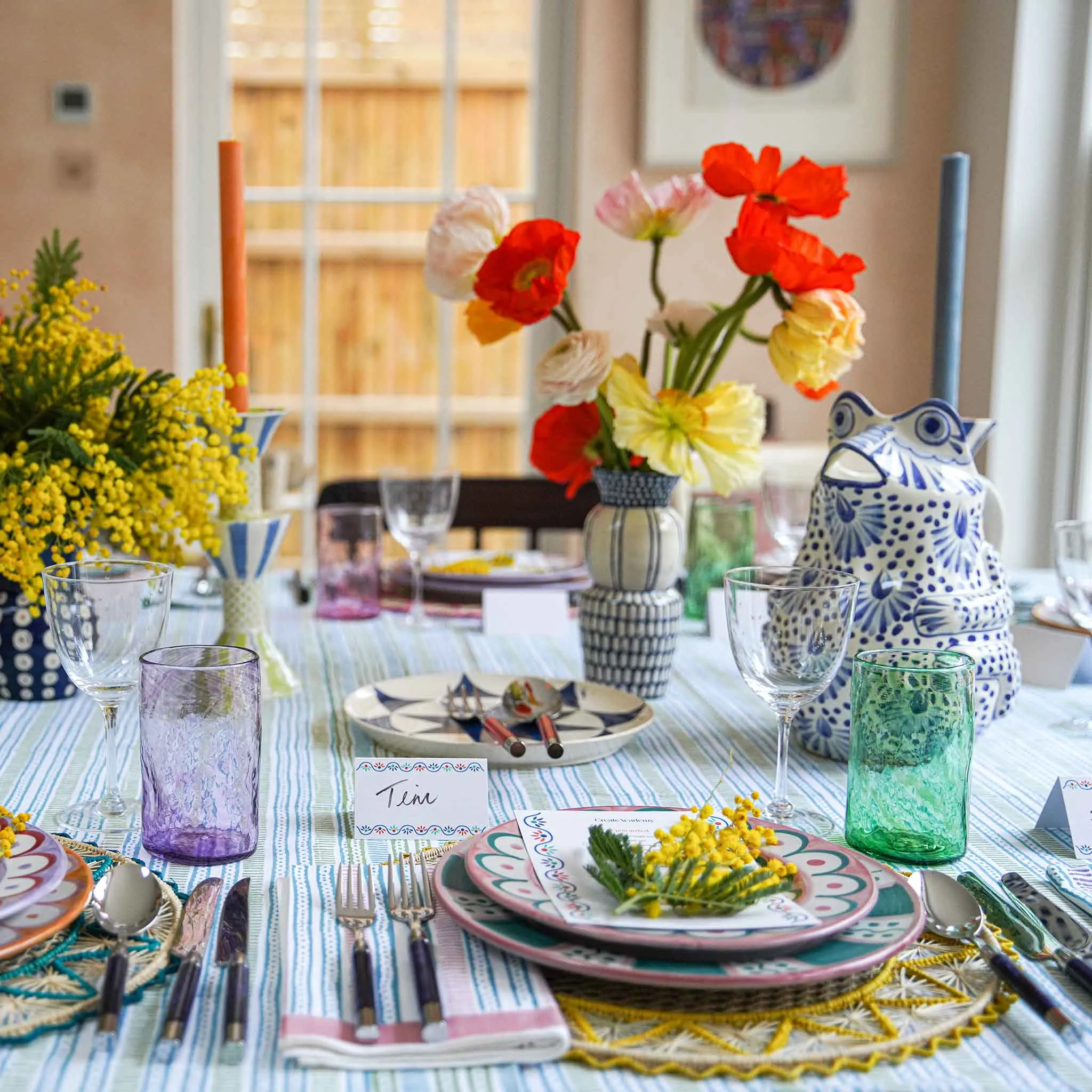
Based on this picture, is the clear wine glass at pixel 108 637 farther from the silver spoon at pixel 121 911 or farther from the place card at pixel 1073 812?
the place card at pixel 1073 812

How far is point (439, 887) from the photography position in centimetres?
67

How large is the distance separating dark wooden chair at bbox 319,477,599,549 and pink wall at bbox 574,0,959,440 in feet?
3.59

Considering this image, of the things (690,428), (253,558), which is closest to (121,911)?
(253,558)

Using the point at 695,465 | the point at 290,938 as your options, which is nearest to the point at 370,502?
the point at 695,465

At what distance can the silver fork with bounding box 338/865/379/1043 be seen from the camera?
0.56m

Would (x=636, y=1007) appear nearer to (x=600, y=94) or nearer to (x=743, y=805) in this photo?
(x=743, y=805)

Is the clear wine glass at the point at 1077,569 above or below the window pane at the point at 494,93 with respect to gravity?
below

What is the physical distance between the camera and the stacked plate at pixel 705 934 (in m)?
0.58

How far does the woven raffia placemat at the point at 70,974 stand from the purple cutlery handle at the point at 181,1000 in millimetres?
22

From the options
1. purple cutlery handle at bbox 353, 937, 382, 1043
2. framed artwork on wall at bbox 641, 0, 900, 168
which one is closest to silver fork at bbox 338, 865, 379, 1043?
purple cutlery handle at bbox 353, 937, 382, 1043

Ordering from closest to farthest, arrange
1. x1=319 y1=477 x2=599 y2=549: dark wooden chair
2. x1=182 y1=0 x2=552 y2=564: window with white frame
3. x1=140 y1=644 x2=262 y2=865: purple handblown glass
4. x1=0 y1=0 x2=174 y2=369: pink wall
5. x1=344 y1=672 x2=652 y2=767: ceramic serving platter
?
1. x1=140 y1=644 x2=262 y2=865: purple handblown glass
2. x1=344 y1=672 x2=652 y2=767: ceramic serving platter
3. x1=319 y1=477 x2=599 y2=549: dark wooden chair
4. x1=0 y1=0 x2=174 y2=369: pink wall
5. x1=182 y1=0 x2=552 y2=564: window with white frame

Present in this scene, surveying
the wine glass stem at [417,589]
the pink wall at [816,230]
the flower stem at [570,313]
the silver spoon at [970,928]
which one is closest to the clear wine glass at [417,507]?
the wine glass stem at [417,589]

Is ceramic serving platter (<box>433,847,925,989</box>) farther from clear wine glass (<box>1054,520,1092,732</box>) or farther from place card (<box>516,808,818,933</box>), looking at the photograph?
clear wine glass (<box>1054,520,1092,732</box>)

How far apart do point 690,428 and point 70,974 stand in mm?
678
